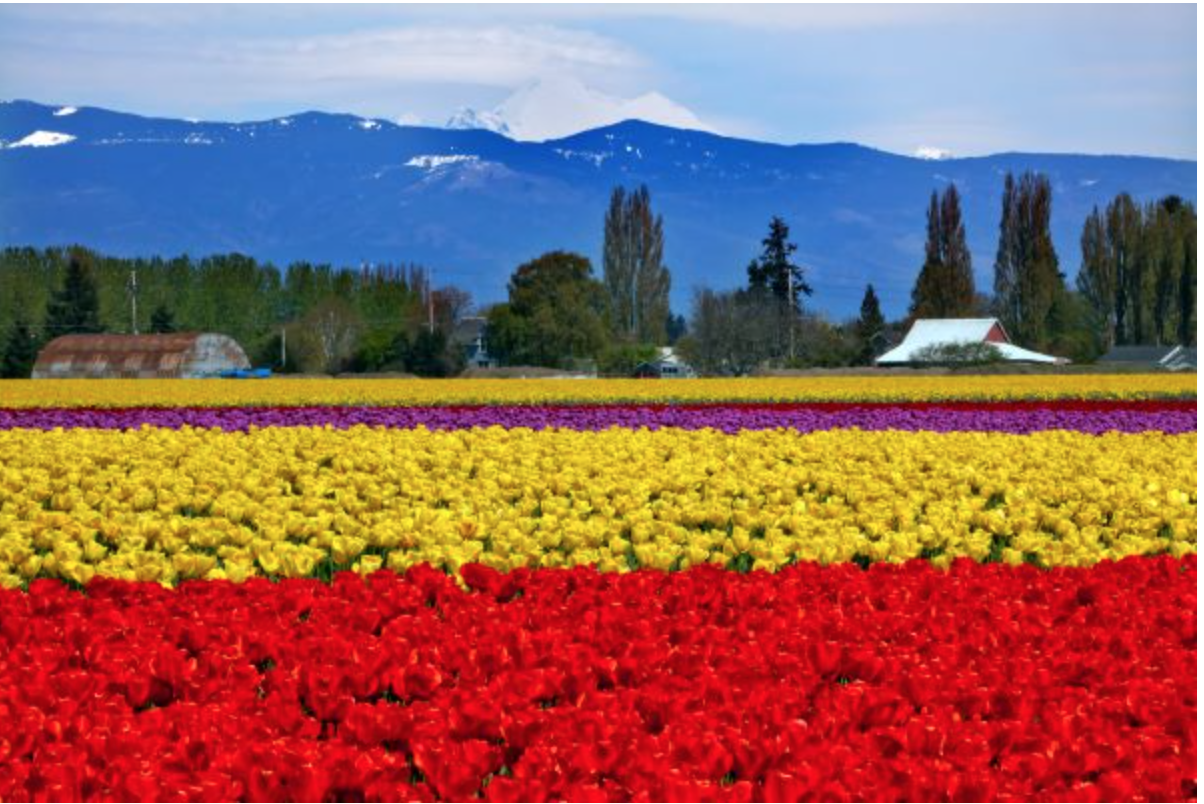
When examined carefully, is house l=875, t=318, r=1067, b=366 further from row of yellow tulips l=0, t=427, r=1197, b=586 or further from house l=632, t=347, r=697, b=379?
row of yellow tulips l=0, t=427, r=1197, b=586

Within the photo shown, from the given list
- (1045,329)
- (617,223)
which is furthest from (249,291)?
(1045,329)

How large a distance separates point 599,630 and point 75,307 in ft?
295

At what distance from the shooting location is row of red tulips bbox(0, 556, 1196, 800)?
4.43 metres

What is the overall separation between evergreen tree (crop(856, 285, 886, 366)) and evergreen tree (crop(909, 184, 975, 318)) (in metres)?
1.94

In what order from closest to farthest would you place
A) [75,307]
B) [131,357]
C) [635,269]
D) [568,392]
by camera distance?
[568,392] → [131,357] → [75,307] → [635,269]

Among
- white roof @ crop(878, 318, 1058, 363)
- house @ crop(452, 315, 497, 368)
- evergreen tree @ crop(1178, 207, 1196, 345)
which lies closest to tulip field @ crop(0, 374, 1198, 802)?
white roof @ crop(878, 318, 1058, 363)

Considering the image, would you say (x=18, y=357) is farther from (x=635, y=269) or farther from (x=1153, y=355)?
(x=1153, y=355)

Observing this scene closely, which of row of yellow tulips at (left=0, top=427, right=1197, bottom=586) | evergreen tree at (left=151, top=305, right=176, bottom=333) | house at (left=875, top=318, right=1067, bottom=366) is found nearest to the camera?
row of yellow tulips at (left=0, top=427, right=1197, bottom=586)

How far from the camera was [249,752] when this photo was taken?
454cm

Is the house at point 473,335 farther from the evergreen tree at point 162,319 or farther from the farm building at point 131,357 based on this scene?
the farm building at point 131,357

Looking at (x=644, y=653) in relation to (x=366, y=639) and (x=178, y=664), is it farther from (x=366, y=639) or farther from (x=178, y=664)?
A: (x=178, y=664)

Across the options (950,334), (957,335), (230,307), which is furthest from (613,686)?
(230,307)

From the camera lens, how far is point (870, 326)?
300 ft

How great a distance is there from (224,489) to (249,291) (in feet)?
298
